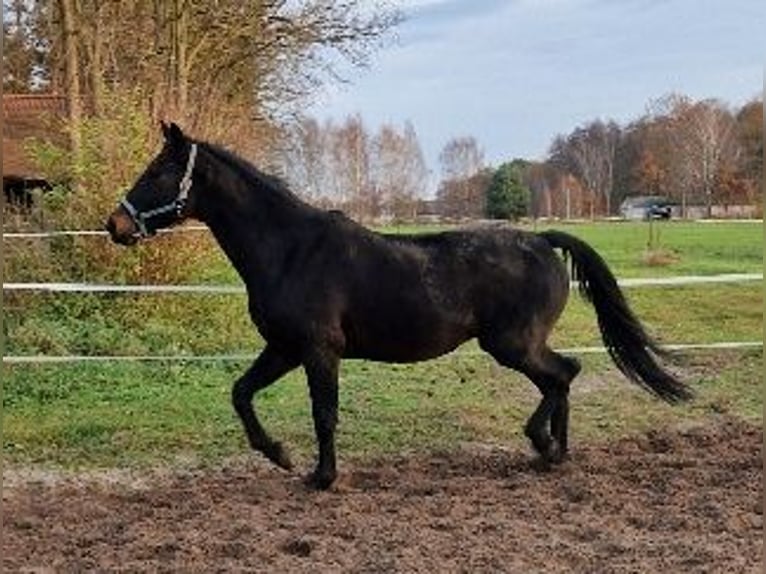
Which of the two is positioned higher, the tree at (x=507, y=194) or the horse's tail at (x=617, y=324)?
the tree at (x=507, y=194)

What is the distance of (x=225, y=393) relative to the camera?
7867 mm

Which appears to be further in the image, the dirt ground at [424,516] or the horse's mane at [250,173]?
the horse's mane at [250,173]

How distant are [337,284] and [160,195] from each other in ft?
3.10

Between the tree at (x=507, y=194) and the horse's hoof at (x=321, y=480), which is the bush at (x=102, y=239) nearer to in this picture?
the horse's hoof at (x=321, y=480)

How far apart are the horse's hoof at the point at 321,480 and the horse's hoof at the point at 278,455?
0.70 feet

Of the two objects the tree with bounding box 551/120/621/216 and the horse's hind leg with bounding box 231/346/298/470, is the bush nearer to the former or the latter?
the horse's hind leg with bounding box 231/346/298/470

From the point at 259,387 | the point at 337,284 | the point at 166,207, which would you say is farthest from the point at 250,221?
the point at 259,387

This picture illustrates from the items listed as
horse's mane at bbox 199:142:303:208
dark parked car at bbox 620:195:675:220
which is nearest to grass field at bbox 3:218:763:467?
horse's mane at bbox 199:142:303:208

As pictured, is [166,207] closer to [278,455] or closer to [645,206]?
[278,455]

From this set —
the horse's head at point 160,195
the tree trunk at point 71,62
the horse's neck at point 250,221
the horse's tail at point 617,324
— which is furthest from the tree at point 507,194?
the horse's head at point 160,195

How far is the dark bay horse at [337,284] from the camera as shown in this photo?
16.5 feet

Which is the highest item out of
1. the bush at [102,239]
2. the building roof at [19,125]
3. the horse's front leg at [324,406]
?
the building roof at [19,125]

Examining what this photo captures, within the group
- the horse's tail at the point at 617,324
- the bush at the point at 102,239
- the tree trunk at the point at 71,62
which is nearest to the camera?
the horse's tail at the point at 617,324

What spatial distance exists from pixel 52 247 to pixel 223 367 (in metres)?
3.97
